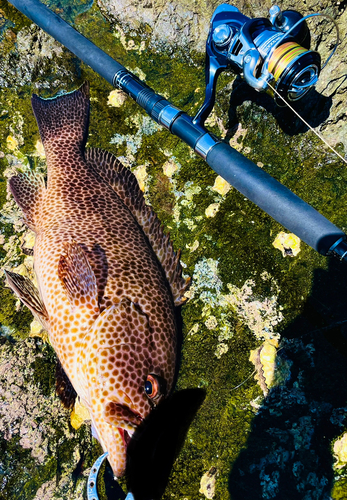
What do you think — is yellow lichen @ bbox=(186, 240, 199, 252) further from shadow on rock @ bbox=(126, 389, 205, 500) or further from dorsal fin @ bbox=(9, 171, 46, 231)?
dorsal fin @ bbox=(9, 171, 46, 231)

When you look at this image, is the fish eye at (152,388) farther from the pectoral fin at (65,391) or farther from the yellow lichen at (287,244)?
the yellow lichen at (287,244)

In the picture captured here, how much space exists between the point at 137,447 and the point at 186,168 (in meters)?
2.48

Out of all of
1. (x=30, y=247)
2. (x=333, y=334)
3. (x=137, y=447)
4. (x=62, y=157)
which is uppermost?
(x=62, y=157)

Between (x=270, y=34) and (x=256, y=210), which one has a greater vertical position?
(x=270, y=34)

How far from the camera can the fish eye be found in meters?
2.39

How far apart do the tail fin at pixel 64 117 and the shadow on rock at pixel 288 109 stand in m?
1.57

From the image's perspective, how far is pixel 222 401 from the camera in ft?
8.50

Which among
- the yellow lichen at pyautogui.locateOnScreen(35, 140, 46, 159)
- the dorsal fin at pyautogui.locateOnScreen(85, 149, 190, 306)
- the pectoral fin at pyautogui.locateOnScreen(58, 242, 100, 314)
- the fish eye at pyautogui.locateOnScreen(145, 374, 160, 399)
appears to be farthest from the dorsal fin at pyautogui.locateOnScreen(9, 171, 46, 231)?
the fish eye at pyautogui.locateOnScreen(145, 374, 160, 399)

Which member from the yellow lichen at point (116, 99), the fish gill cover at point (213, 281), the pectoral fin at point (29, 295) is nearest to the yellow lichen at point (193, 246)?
the fish gill cover at point (213, 281)

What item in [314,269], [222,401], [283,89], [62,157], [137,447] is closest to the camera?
[137,447]

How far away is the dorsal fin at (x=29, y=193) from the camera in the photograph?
329 centimetres

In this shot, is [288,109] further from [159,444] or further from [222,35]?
[159,444]

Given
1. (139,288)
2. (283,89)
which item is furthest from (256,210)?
(139,288)

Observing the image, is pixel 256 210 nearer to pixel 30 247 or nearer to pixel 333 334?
pixel 333 334
